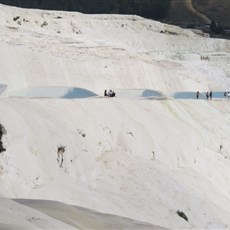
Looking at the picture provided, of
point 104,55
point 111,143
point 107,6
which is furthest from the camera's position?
point 107,6

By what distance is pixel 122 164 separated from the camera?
20.2 m

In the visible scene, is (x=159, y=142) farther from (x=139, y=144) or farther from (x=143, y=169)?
(x=143, y=169)

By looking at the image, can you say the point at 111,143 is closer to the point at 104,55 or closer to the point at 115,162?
the point at 115,162

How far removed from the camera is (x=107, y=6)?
96.1 meters

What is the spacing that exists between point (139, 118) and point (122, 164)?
483 centimetres

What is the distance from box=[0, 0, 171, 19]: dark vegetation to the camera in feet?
308

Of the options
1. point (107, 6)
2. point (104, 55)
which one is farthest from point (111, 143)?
point (107, 6)

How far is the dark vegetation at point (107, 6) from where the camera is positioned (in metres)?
93.9

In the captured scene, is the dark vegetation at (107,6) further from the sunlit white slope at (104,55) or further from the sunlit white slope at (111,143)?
the sunlit white slope at (111,143)

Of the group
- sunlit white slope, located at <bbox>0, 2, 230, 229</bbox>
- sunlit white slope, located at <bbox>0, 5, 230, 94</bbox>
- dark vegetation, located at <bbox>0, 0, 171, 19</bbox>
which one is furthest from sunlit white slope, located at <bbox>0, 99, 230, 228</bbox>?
dark vegetation, located at <bbox>0, 0, 171, 19</bbox>

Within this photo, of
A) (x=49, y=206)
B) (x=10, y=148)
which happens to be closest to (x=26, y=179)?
(x=10, y=148)

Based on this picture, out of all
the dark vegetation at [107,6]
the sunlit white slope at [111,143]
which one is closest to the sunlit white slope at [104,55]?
the sunlit white slope at [111,143]

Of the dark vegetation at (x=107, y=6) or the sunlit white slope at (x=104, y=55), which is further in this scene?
the dark vegetation at (x=107, y=6)

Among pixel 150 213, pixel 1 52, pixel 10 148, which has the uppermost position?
pixel 1 52
